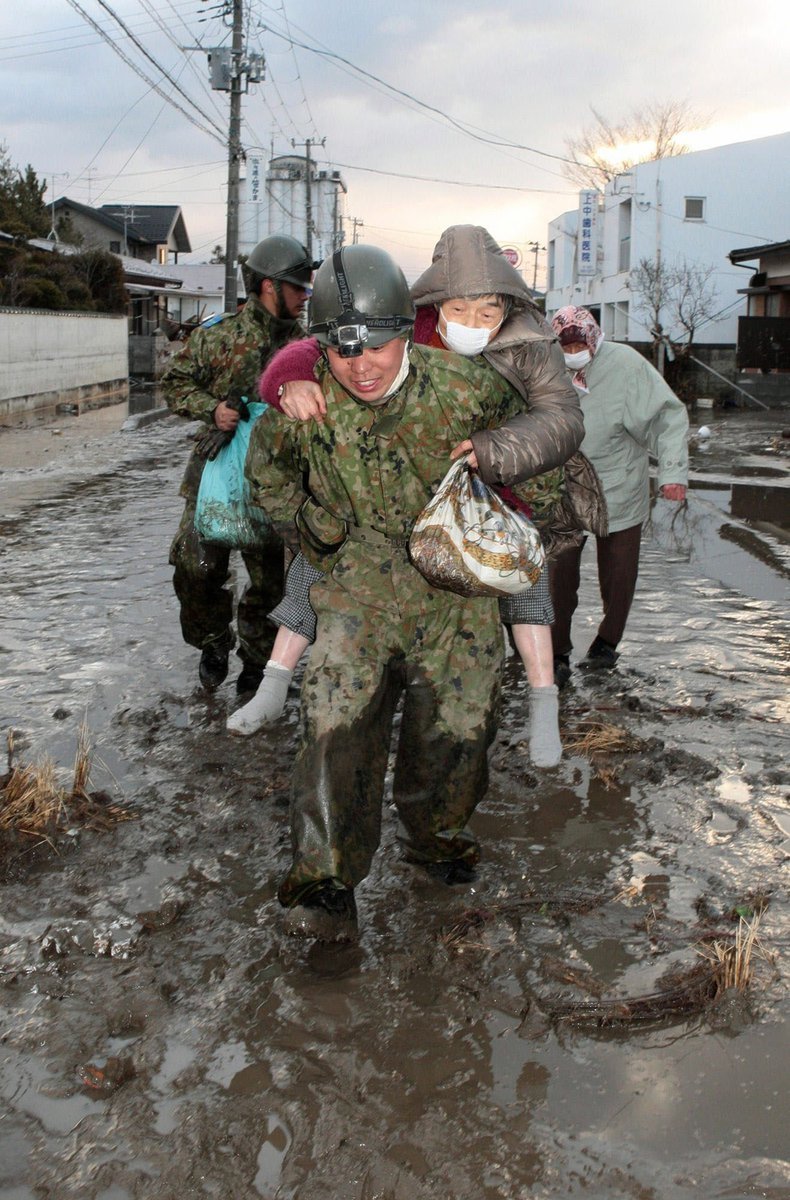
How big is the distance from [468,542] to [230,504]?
236 centimetres

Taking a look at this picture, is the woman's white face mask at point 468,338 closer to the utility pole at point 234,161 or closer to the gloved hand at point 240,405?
the gloved hand at point 240,405

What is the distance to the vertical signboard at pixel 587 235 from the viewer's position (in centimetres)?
4488

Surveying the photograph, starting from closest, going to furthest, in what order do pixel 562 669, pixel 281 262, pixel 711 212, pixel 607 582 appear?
pixel 281 262, pixel 562 669, pixel 607 582, pixel 711 212

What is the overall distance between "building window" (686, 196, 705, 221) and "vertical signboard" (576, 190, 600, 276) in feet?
19.3

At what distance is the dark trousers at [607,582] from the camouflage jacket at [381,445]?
275cm

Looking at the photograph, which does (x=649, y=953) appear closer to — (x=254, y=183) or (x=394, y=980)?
(x=394, y=980)

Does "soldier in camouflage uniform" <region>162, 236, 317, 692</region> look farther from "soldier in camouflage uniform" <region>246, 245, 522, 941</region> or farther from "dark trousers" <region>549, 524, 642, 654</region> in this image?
"soldier in camouflage uniform" <region>246, 245, 522, 941</region>

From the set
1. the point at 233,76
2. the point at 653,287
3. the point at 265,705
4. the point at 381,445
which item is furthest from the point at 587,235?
the point at 381,445

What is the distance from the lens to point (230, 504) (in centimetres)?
550

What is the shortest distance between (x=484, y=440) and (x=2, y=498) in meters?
10.4

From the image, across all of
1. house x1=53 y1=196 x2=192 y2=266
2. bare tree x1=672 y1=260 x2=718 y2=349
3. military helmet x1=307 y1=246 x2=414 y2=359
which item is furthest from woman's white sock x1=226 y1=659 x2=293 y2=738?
house x1=53 y1=196 x2=192 y2=266

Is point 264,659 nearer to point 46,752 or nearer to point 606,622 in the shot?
point 46,752

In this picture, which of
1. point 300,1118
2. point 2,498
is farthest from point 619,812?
point 2,498

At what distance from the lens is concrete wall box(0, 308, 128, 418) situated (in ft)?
74.9
